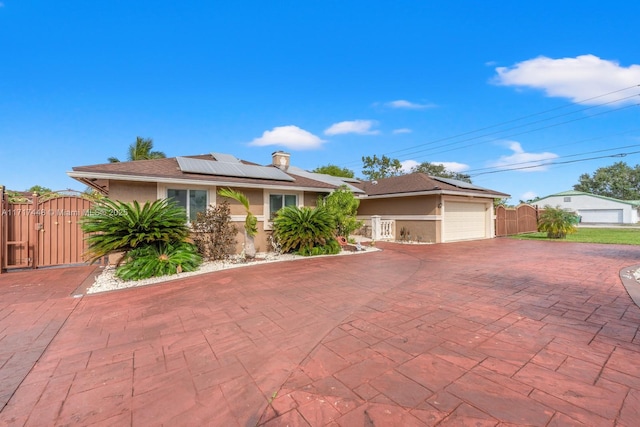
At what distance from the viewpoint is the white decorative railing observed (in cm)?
1446

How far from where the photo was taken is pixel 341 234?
37.3 feet

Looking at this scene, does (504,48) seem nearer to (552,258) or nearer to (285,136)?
(552,258)

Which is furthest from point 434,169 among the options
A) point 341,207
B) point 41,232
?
point 41,232

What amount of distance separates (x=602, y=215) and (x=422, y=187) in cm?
3930

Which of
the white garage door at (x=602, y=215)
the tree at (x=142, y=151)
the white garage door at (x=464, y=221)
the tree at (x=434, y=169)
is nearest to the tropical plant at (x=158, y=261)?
the white garage door at (x=464, y=221)

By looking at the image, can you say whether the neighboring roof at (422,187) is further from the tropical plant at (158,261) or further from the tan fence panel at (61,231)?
the tan fence panel at (61,231)

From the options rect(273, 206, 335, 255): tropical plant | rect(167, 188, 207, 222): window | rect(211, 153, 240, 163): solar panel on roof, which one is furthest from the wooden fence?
rect(167, 188, 207, 222): window

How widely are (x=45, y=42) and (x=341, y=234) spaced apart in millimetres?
12571

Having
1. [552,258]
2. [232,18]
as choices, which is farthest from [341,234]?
[232,18]

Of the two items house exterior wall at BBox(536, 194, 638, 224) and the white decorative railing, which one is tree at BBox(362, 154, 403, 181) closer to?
house exterior wall at BBox(536, 194, 638, 224)

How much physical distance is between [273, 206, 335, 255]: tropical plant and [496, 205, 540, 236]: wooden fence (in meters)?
13.4

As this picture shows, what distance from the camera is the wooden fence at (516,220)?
57.3ft

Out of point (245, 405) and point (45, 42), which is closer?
point (245, 405)

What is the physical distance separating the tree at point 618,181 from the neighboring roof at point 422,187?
52.3 meters
